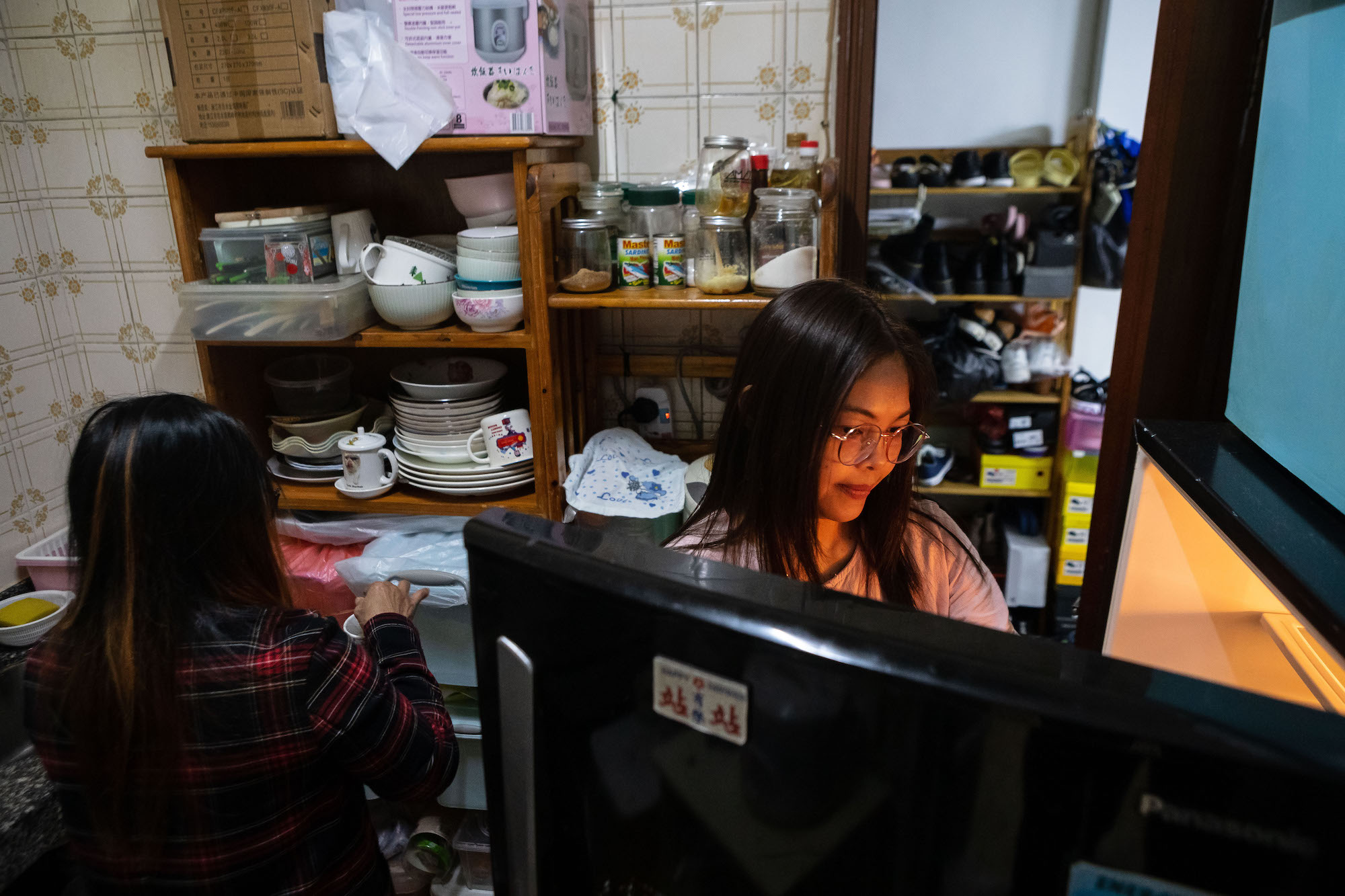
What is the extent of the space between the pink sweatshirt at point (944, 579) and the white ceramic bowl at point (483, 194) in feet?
2.88

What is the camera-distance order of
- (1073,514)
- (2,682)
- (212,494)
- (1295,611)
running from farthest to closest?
(1073,514)
(2,682)
(212,494)
(1295,611)

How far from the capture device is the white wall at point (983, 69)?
9.37 feet

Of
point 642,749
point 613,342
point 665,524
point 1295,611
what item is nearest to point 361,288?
point 613,342

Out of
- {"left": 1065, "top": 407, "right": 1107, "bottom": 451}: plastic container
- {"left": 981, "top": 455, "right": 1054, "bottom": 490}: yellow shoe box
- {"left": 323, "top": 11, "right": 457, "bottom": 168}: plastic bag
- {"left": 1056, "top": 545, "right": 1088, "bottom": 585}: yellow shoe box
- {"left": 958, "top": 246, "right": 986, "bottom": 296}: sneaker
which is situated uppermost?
{"left": 323, "top": 11, "right": 457, "bottom": 168}: plastic bag

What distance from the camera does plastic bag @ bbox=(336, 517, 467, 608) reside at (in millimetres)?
1654

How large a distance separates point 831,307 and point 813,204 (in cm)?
62

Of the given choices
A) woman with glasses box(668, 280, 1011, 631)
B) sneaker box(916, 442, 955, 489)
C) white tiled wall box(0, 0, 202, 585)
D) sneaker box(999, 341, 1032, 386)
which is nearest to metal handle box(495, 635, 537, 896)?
woman with glasses box(668, 280, 1011, 631)

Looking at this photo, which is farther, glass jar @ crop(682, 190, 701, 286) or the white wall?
the white wall

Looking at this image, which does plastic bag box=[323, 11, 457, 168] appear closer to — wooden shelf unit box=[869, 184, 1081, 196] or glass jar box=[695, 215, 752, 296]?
glass jar box=[695, 215, 752, 296]

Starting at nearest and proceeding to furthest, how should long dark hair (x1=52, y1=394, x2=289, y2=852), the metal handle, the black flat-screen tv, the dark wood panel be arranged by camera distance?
the black flat-screen tv, the metal handle, long dark hair (x1=52, y1=394, x2=289, y2=852), the dark wood panel

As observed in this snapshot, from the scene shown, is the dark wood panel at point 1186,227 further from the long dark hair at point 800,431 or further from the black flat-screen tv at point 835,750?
the black flat-screen tv at point 835,750

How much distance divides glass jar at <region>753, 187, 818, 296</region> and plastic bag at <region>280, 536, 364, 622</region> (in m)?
1.01

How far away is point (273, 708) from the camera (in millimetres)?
959

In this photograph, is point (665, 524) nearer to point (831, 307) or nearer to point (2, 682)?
point (831, 307)
